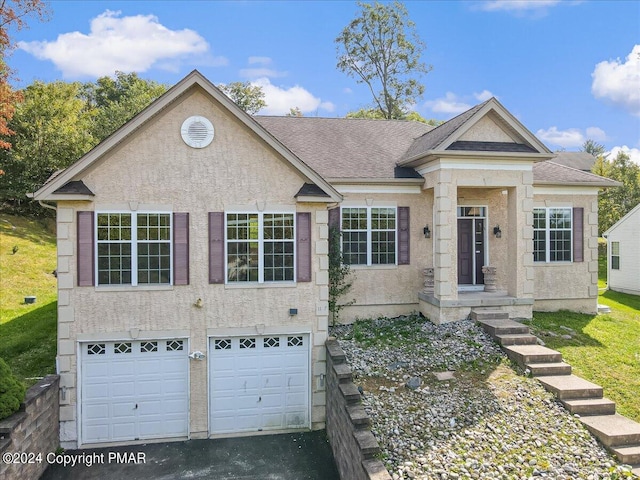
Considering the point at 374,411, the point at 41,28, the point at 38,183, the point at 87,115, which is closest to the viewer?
the point at 374,411

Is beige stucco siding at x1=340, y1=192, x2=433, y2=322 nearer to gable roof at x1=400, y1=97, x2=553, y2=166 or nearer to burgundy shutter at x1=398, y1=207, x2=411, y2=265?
burgundy shutter at x1=398, y1=207, x2=411, y2=265

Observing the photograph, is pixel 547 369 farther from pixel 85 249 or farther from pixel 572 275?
pixel 85 249

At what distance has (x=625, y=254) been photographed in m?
21.3

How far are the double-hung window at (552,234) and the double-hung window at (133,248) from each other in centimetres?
1138

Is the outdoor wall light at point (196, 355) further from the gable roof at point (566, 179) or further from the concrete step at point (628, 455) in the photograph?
the gable roof at point (566, 179)

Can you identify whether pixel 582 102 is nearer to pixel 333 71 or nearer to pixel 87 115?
pixel 333 71

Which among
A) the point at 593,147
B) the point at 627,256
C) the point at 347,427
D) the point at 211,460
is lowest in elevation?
the point at 211,460

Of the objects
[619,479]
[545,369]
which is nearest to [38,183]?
[545,369]

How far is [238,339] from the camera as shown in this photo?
9.89 m

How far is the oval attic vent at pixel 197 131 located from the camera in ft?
31.3

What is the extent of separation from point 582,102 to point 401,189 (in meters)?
15.2

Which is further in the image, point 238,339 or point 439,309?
point 439,309

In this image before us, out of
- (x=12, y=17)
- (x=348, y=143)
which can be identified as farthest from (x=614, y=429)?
(x=12, y=17)

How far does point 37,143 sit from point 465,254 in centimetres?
2364
